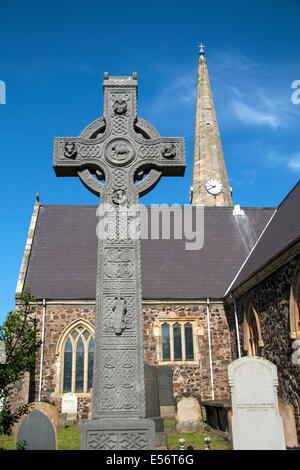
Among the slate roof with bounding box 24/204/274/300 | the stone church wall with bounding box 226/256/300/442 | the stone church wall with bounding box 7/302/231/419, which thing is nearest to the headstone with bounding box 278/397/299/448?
the stone church wall with bounding box 226/256/300/442

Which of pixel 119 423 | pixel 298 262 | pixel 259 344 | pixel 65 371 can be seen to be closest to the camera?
pixel 119 423

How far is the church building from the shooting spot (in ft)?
43.1

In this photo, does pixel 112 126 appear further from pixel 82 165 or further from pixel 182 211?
pixel 182 211

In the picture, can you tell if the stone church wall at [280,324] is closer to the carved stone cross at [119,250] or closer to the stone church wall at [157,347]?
the stone church wall at [157,347]

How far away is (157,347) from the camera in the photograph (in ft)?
56.3

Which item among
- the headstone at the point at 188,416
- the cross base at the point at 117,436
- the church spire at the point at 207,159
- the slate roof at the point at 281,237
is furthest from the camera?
the church spire at the point at 207,159

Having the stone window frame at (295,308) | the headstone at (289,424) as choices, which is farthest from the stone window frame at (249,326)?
the headstone at (289,424)

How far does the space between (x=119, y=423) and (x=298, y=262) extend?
837 cm

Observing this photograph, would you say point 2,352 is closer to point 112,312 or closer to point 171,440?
point 112,312

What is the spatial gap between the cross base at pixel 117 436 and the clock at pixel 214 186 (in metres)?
26.2

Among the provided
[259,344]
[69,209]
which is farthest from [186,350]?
[69,209]

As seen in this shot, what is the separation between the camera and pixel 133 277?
506cm

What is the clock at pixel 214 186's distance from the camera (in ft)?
97.7

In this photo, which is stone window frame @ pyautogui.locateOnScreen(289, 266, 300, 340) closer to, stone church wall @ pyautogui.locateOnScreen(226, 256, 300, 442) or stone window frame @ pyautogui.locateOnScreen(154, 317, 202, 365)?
stone church wall @ pyautogui.locateOnScreen(226, 256, 300, 442)
